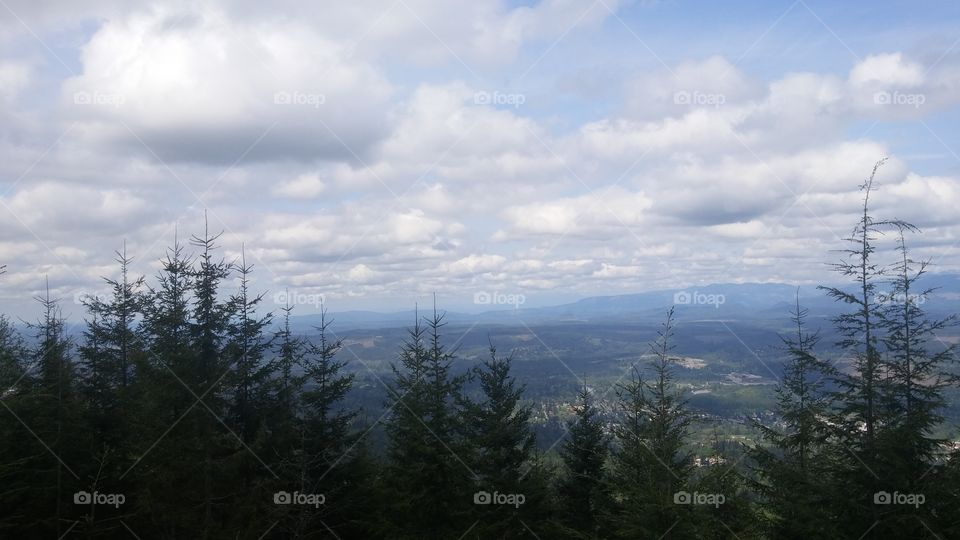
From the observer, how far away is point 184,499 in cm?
1636

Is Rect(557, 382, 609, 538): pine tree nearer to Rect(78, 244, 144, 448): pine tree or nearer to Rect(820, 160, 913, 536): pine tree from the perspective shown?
Rect(820, 160, 913, 536): pine tree

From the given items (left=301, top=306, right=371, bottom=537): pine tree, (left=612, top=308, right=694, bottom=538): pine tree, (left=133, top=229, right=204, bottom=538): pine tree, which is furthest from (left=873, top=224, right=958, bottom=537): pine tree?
(left=133, top=229, right=204, bottom=538): pine tree

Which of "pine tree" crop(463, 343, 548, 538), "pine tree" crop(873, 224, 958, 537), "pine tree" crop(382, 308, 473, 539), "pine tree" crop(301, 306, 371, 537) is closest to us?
"pine tree" crop(873, 224, 958, 537)

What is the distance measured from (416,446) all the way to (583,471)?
7566 millimetres

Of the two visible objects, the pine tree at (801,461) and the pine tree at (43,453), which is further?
the pine tree at (43,453)

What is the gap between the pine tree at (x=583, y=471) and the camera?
67.6 ft

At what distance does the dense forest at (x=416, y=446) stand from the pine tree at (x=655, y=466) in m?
0.07

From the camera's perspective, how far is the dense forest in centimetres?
1431

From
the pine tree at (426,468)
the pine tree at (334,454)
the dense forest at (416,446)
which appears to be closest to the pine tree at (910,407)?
the dense forest at (416,446)

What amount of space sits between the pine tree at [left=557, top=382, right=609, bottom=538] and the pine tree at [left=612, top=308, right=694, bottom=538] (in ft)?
11.0

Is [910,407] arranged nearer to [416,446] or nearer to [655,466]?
[655,466]

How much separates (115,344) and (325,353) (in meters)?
7.84

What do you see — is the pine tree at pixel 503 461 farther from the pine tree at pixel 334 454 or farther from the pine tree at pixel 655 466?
the pine tree at pixel 334 454

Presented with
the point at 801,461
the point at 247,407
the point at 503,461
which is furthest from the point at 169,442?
the point at 801,461
